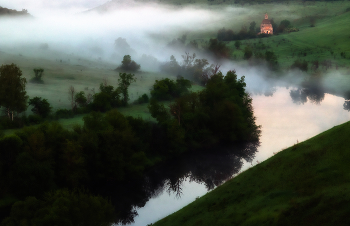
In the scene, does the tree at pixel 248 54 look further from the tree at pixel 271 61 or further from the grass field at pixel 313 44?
the tree at pixel 271 61

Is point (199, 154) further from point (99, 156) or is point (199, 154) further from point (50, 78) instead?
point (50, 78)

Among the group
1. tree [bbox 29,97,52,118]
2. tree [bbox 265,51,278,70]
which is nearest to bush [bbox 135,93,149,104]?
tree [bbox 29,97,52,118]

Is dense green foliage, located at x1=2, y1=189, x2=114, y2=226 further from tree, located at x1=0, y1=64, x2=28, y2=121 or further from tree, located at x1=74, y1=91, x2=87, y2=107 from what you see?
tree, located at x1=74, y1=91, x2=87, y2=107

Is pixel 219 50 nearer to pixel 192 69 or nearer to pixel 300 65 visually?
pixel 192 69

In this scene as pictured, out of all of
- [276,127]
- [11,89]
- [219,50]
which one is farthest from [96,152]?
[219,50]

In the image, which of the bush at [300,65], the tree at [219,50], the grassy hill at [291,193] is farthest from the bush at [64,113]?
the tree at [219,50]
